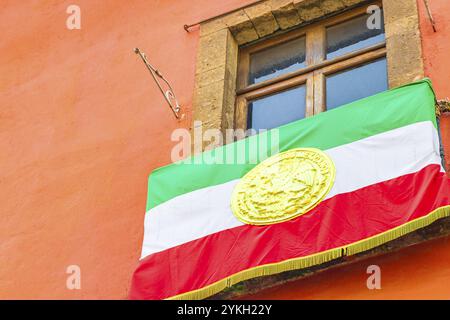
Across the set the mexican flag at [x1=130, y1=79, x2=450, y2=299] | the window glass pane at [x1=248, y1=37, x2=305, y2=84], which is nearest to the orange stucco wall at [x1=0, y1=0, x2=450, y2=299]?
the mexican flag at [x1=130, y1=79, x2=450, y2=299]

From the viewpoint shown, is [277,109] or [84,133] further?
[84,133]

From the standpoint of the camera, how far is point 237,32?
281 inches

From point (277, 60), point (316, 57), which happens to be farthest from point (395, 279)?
point (277, 60)

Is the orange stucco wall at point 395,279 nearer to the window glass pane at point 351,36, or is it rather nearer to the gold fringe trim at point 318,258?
the gold fringe trim at point 318,258

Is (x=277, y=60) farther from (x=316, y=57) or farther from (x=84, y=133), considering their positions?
(x=84, y=133)

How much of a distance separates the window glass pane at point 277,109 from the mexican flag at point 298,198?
56cm

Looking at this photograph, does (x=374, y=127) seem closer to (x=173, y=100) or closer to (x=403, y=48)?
(x=403, y=48)

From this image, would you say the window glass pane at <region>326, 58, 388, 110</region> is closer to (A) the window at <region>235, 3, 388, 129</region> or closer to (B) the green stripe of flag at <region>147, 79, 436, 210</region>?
(A) the window at <region>235, 3, 388, 129</region>

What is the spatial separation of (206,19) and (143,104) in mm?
785

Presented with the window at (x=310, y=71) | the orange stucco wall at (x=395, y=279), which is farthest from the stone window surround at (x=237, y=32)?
the orange stucco wall at (x=395, y=279)

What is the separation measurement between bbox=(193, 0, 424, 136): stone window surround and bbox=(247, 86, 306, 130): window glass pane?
0.50ft

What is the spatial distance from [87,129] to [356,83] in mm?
1970

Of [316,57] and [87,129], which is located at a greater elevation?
[316,57]
